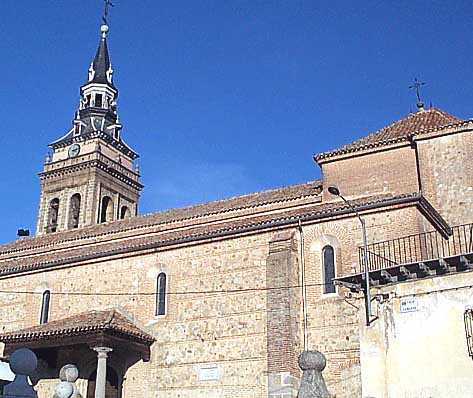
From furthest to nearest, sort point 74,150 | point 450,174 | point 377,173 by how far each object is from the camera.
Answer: point 74,150 < point 377,173 < point 450,174

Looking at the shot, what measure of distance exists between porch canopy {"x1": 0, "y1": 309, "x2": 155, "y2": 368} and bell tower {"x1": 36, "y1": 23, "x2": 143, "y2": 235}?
15.7m

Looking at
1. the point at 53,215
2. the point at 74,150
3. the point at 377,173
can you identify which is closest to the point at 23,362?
the point at 377,173

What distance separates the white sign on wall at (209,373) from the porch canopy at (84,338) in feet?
6.89

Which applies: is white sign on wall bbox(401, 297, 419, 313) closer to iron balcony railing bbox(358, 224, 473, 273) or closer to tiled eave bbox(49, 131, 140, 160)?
iron balcony railing bbox(358, 224, 473, 273)

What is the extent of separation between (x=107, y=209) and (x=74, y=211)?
1.95m

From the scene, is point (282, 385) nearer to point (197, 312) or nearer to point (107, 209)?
point (197, 312)

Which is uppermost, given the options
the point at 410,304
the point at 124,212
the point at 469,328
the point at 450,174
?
the point at 124,212

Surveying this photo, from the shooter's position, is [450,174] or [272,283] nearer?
[272,283]

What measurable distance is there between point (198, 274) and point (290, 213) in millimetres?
3578

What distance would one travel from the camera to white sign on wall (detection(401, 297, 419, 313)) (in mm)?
14656

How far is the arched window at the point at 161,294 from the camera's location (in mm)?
20672

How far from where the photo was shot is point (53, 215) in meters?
38.5

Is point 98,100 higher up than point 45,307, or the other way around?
point 98,100

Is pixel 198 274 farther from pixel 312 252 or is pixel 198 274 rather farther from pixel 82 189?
pixel 82 189
